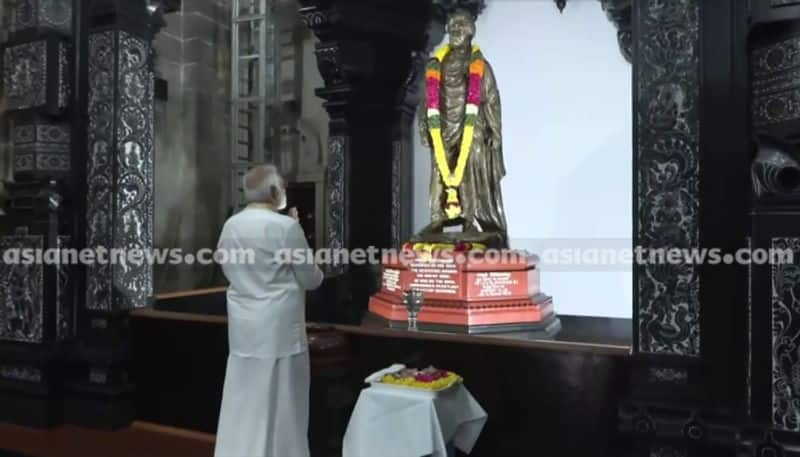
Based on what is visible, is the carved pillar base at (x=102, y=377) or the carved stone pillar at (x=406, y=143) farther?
the carved stone pillar at (x=406, y=143)

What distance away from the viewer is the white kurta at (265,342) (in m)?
2.45

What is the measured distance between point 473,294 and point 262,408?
122 centimetres

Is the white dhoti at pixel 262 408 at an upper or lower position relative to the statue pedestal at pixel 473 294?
lower

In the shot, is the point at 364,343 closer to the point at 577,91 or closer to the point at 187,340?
the point at 187,340

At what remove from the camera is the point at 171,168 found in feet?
18.5

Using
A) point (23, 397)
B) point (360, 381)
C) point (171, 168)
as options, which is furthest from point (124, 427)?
point (171, 168)

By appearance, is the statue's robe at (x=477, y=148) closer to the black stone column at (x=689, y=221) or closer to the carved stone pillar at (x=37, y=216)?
the black stone column at (x=689, y=221)

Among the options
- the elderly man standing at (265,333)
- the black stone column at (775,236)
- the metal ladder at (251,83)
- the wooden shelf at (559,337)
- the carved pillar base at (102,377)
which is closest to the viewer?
the black stone column at (775,236)

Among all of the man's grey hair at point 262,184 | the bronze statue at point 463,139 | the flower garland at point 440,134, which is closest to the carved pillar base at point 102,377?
the man's grey hair at point 262,184

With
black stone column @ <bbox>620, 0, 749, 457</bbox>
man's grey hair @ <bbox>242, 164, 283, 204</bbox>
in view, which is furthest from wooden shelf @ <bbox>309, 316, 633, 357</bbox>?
man's grey hair @ <bbox>242, 164, 283, 204</bbox>

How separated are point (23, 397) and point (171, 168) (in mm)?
2507

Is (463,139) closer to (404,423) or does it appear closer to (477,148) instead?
(477,148)

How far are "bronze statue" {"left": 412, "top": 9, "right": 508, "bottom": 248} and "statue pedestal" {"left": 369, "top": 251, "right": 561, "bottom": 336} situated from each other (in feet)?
1.09

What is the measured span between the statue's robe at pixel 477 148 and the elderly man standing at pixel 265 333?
1.38 meters
